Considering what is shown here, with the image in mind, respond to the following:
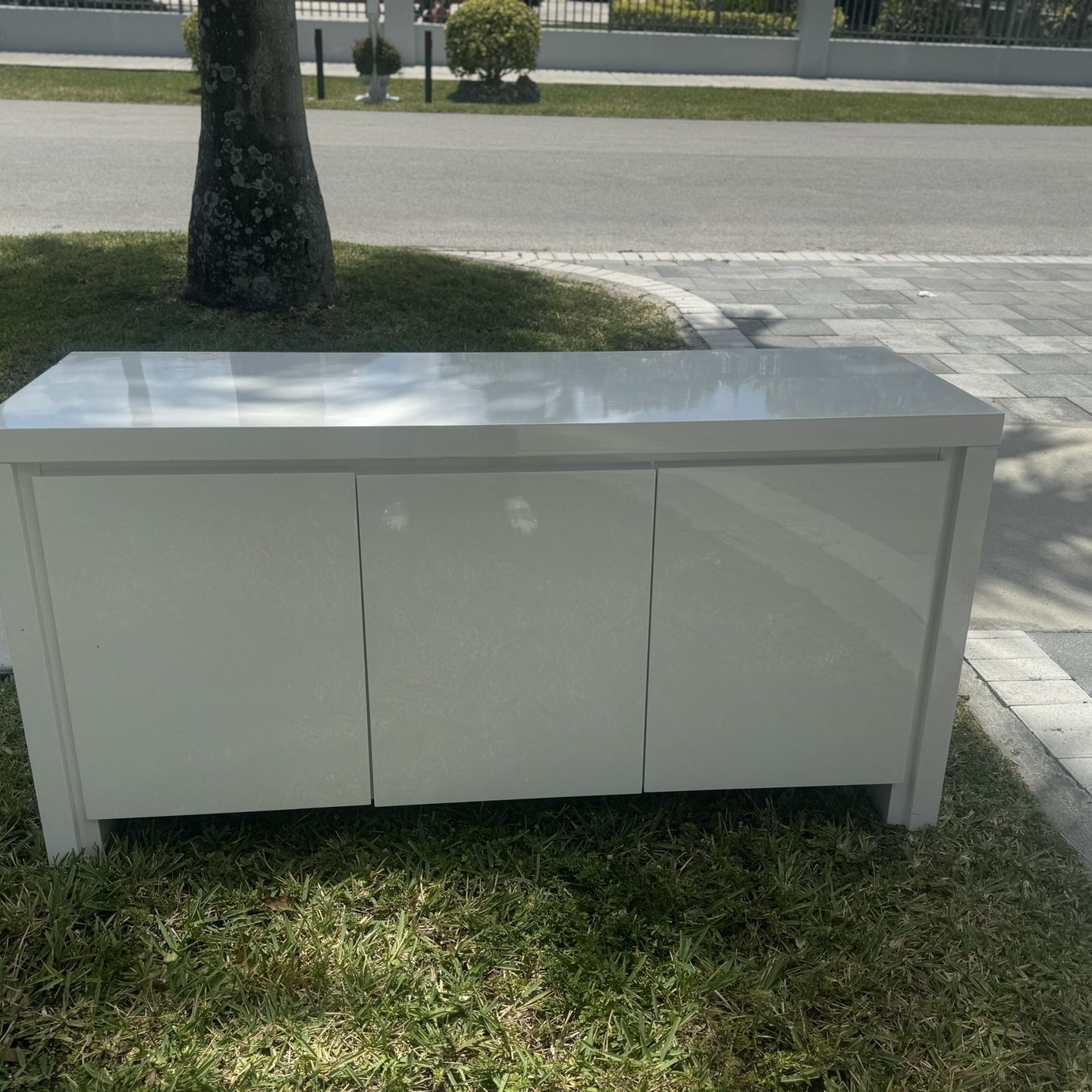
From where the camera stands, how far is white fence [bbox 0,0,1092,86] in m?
24.6

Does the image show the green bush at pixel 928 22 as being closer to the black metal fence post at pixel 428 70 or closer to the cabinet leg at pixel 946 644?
the black metal fence post at pixel 428 70

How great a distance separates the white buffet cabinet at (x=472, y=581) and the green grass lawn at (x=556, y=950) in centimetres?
19

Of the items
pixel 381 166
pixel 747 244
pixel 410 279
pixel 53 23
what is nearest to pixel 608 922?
pixel 410 279

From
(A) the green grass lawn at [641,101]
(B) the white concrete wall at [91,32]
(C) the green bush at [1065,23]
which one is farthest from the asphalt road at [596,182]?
(C) the green bush at [1065,23]

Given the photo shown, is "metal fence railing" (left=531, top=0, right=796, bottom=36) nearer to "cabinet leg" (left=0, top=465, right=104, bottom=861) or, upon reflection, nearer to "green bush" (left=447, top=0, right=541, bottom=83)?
"green bush" (left=447, top=0, right=541, bottom=83)

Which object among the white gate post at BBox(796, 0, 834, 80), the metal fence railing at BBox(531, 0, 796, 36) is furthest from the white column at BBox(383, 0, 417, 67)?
the white gate post at BBox(796, 0, 834, 80)

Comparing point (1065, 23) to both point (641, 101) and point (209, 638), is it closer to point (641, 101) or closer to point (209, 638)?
point (641, 101)

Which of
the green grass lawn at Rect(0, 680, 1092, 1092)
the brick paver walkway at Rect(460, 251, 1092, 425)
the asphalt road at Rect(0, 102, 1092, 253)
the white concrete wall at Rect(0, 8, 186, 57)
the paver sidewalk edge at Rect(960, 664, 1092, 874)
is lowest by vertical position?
the paver sidewalk edge at Rect(960, 664, 1092, 874)

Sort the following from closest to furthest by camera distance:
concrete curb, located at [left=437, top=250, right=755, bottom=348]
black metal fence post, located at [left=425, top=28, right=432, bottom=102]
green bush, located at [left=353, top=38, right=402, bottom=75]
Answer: concrete curb, located at [left=437, top=250, right=755, bottom=348] → black metal fence post, located at [left=425, top=28, right=432, bottom=102] → green bush, located at [left=353, top=38, right=402, bottom=75]

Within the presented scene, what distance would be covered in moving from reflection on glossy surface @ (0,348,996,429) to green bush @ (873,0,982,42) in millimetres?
27523

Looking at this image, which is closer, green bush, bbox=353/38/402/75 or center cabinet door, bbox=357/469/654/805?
center cabinet door, bbox=357/469/654/805

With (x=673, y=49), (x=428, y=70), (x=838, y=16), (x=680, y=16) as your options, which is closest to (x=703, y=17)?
(x=680, y=16)

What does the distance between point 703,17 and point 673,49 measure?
1.20 m

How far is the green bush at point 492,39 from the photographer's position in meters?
20.1
